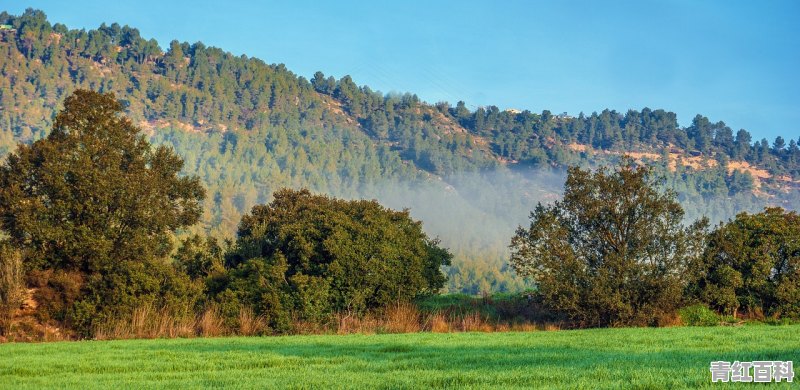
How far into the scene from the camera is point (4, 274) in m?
28.5

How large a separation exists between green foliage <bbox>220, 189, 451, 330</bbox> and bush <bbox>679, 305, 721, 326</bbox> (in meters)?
11.7

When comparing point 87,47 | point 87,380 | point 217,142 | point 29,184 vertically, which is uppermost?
point 87,47

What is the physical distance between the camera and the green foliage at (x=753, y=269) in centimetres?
3197

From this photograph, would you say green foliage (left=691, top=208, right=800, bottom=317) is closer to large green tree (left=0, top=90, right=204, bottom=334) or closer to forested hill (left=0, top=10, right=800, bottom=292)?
large green tree (left=0, top=90, right=204, bottom=334)

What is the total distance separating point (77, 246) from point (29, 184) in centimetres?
407

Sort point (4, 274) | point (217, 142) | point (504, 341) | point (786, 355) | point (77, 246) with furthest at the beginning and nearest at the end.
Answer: point (217, 142) < point (77, 246) < point (4, 274) < point (504, 341) < point (786, 355)

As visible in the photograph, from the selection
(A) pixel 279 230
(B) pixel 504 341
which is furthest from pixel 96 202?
(B) pixel 504 341

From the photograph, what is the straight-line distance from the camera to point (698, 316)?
3169cm

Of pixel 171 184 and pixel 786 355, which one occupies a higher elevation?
pixel 171 184

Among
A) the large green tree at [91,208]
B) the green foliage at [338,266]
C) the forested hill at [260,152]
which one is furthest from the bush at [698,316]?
the forested hill at [260,152]

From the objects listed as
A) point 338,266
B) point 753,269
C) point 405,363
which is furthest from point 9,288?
point 753,269

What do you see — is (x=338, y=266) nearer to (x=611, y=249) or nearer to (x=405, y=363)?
(x=611, y=249)

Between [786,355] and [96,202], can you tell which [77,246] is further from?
[786,355]

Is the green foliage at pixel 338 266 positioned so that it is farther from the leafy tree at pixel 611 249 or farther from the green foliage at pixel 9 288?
the green foliage at pixel 9 288
